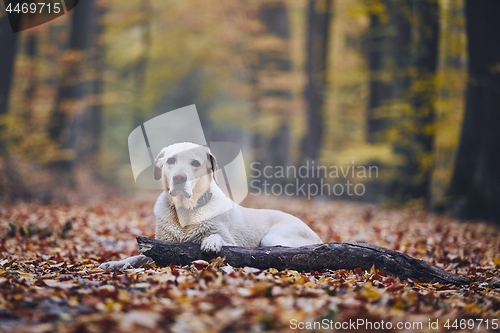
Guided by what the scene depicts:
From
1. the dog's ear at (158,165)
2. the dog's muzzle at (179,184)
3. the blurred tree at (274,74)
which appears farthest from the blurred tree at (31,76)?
the dog's muzzle at (179,184)

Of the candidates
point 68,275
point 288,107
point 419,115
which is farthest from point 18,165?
point 288,107

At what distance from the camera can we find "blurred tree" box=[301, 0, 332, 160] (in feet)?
62.8

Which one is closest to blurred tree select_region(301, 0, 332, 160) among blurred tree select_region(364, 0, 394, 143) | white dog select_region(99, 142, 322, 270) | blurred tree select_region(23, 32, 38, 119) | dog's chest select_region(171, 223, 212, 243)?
blurred tree select_region(364, 0, 394, 143)

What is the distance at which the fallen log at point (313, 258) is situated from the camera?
16.0 feet

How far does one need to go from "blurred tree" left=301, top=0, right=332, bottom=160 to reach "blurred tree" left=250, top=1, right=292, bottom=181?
4.86 ft

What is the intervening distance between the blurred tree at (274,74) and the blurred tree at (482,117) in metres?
10.6

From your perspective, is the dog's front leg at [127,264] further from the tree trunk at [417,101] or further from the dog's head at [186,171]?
the tree trunk at [417,101]

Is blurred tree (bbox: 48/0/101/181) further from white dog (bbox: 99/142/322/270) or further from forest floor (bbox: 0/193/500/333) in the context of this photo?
white dog (bbox: 99/142/322/270)

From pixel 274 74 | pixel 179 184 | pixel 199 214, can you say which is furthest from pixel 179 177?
pixel 274 74

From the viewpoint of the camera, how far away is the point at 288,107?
22312 mm

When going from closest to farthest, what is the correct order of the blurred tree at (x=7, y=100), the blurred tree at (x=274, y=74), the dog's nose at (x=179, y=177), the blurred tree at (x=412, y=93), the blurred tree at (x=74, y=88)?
the dog's nose at (x=179, y=177)
the blurred tree at (x=7, y=100)
the blurred tree at (x=412, y=93)
the blurred tree at (x=74, y=88)
the blurred tree at (x=274, y=74)

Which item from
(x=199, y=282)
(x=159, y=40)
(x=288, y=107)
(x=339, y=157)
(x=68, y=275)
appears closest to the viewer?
(x=199, y=282)

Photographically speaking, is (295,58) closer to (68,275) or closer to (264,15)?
(264,15)

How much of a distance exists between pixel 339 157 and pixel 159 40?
38.6ft
